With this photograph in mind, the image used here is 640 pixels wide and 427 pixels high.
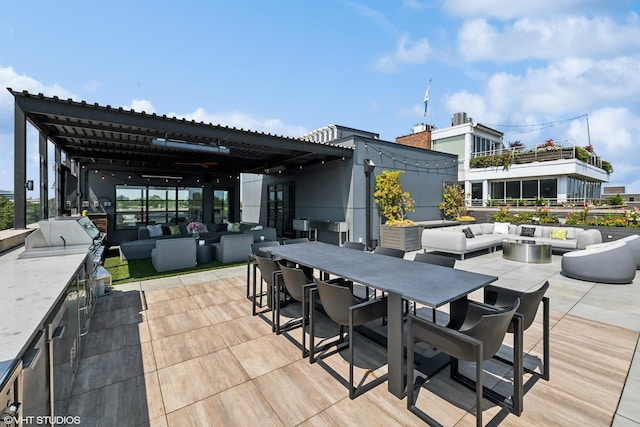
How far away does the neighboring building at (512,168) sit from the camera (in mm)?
14773

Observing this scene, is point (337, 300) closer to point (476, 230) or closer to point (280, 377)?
point (280, 377)

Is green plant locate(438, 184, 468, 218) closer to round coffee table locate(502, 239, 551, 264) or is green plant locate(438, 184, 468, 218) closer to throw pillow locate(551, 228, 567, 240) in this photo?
throw pillow locate(551, 228, 567, 240)

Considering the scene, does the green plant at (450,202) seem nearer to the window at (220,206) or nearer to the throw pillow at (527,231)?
the throw pillow at (527,231)

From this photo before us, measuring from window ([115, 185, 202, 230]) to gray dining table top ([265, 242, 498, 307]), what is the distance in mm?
9207

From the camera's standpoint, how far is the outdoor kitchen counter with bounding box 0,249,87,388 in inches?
39.6

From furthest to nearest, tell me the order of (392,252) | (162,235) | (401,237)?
(162,235), (401,237), (392,252)

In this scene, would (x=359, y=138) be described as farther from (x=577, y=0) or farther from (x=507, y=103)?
(x=507, y=103)

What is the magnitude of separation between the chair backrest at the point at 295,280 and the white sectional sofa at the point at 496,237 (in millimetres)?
5839

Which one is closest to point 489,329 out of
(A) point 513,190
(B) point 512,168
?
(B) point 512,168

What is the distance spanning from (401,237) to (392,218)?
822mm

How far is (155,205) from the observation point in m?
10.9

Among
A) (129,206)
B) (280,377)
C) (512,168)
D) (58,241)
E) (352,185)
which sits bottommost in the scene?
(280,377)

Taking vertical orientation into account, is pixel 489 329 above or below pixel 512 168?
below

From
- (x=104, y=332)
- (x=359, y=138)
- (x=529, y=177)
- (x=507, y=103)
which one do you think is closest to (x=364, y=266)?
(x=104, y=332)
